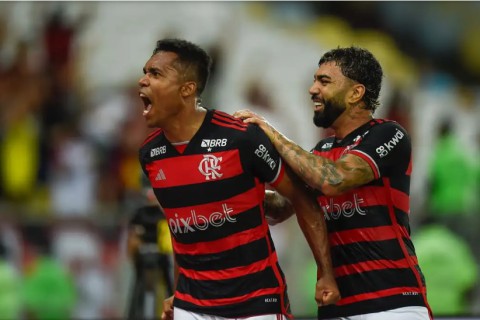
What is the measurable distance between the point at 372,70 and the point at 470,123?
22.0 feet

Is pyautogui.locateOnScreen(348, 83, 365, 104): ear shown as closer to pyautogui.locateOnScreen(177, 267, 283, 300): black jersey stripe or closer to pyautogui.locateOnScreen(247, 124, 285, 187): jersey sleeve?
pyautogui.locateOnScreen(247, 124, 285, 187): jersey sleeve

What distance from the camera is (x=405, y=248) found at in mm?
4090

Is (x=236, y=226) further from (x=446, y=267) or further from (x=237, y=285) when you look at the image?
(x=446, y=267)

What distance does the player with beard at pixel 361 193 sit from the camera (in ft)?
13.2

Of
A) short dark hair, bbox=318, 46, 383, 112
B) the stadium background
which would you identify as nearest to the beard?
short dark hair, bbox=318, 46, 383, 112

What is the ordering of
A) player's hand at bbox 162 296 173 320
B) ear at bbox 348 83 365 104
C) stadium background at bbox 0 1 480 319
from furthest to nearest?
stadium background at bbox 0 1 480 319
player's hand at bbox 162 296 173 320
ear at bbox 348 83 365 104

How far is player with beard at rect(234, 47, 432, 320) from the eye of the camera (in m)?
4.02

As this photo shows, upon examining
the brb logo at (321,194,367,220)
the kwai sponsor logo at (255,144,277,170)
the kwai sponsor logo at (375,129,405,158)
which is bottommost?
the brb logo at (321,194,367,220)

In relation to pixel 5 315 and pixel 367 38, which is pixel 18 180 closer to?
pixel 5 315

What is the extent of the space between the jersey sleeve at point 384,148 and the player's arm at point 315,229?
28 centimetres

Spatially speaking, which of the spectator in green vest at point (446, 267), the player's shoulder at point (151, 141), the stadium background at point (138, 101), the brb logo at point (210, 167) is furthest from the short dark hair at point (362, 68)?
the stadium background at point (138, 101)

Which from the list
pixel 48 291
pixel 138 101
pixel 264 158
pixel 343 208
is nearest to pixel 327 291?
pixel 343 208

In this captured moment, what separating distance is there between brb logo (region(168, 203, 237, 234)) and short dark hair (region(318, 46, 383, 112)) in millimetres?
789

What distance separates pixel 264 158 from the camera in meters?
4.04
